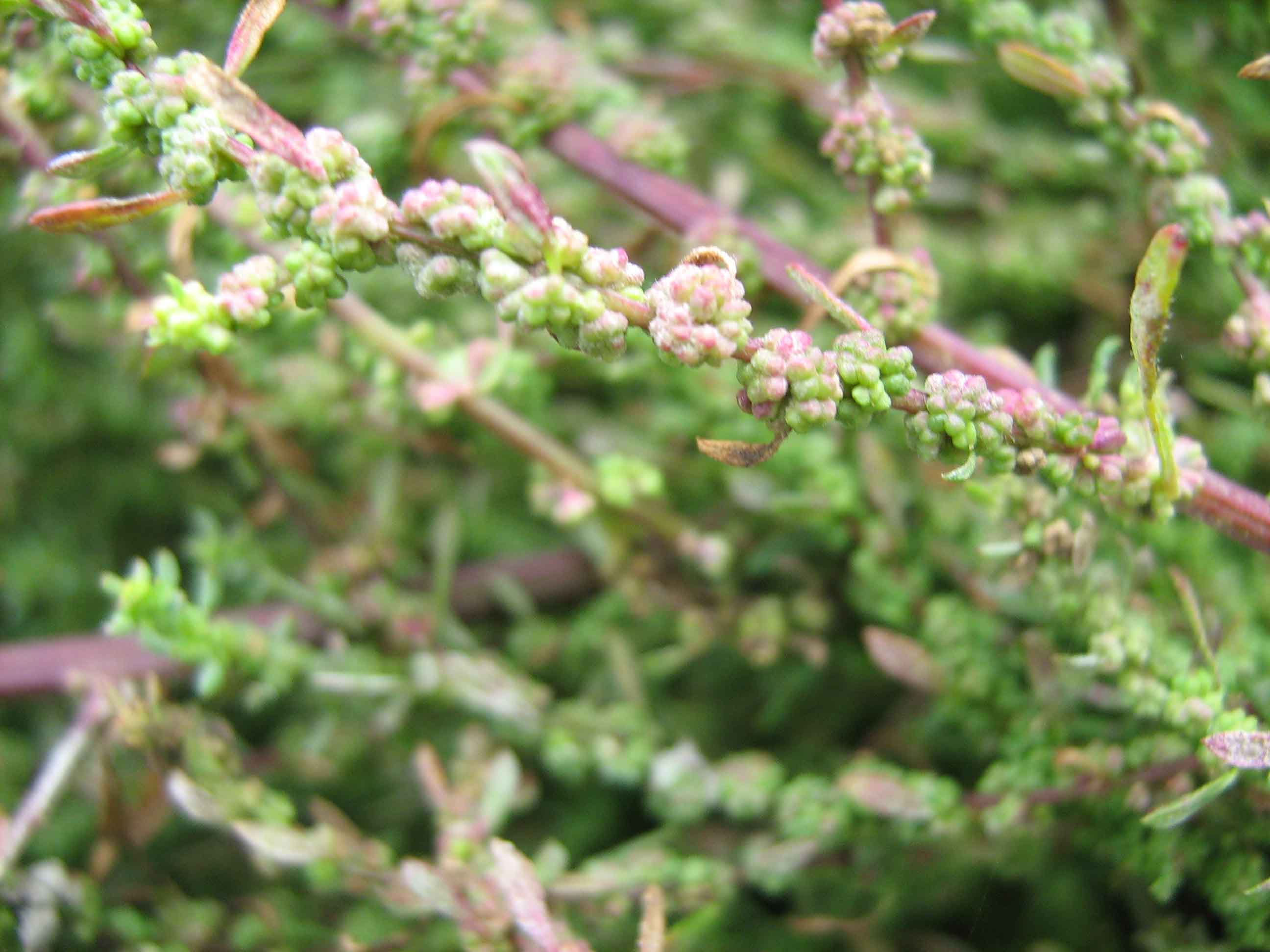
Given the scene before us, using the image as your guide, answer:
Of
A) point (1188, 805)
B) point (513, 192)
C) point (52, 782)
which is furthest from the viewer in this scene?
point (52, 782)

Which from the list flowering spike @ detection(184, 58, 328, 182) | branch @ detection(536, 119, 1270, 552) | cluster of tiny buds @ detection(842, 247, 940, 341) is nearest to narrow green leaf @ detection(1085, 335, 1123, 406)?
branch @ detection(536, 119, 1270, 552)

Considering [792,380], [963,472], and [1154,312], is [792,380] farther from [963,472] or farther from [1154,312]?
[1154,312]

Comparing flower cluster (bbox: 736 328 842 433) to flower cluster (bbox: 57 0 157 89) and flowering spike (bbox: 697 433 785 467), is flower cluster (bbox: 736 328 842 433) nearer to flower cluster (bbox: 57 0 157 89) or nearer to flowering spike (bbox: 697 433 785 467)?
flowering spike (bbox: 697 433 785 467)

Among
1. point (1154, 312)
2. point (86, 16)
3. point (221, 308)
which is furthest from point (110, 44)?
point (1154, 312)

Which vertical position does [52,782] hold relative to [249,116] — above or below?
below

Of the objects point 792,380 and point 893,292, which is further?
point 893,292

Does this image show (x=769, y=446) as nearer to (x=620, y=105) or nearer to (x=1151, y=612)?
(x=1151, y=612)

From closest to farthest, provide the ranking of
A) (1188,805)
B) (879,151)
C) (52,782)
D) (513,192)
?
(513,192) < (1188,805) < (879,151) < (52,782)
